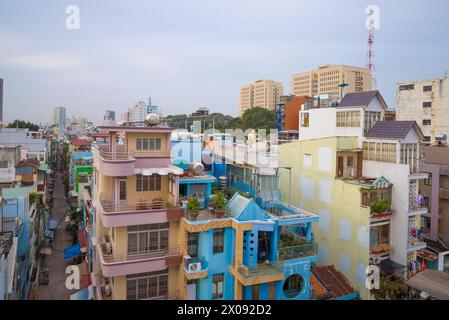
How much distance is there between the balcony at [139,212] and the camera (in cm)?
673

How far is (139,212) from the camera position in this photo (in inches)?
271

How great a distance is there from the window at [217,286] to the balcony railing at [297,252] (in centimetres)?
147

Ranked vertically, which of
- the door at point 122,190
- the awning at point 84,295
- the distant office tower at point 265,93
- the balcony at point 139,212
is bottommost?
the awning at point 84,295

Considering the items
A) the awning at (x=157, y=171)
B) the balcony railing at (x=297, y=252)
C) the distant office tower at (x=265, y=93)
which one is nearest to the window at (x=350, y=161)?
the balcony railing at (x=297, y=252)

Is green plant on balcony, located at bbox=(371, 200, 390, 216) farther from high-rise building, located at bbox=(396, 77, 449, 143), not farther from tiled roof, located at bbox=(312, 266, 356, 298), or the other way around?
high-rise building, located at bbox=(396, 77, 449, 143)

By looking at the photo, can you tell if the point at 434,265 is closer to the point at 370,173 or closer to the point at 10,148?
the point at 370,173

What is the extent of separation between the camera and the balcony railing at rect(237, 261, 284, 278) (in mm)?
7032

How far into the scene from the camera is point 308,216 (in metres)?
8.33

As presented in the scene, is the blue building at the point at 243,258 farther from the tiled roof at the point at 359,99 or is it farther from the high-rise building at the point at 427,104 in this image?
the high-rise building at the point at 427,104

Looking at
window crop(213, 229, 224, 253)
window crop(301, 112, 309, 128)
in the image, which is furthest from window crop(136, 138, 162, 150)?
window crop(301, 112, 309, 128)

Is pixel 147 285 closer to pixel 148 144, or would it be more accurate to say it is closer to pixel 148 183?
pixel 148 183

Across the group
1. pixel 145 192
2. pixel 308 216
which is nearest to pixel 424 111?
pixel 308 216

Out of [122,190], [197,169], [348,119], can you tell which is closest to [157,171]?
[122,190]

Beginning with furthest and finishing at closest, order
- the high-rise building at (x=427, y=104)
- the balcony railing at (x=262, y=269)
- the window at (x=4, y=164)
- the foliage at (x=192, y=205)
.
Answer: the high-rise building at (x=427, y=104), the window at (x=4, y=164), the foliage at (x=192, y=205), the balcony railing at (x=262, y=269)
